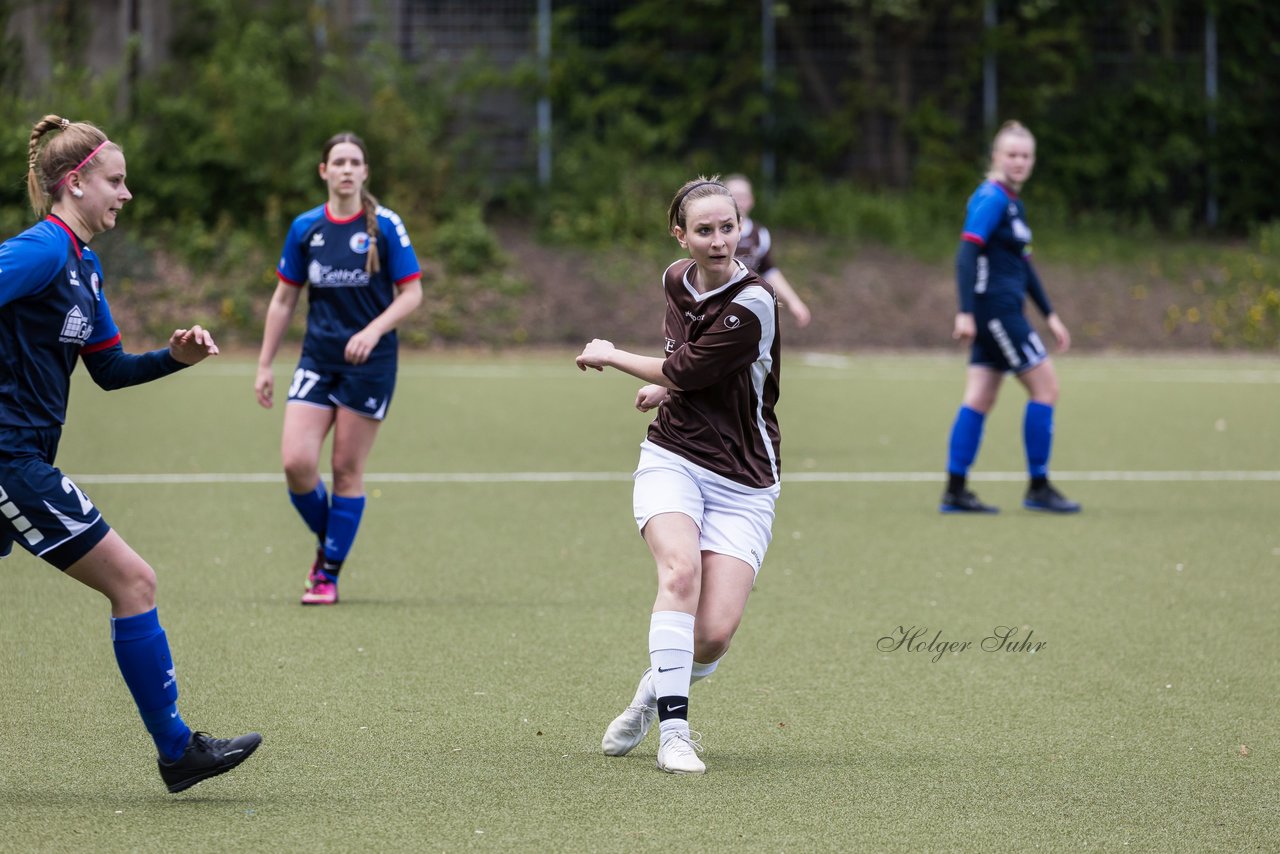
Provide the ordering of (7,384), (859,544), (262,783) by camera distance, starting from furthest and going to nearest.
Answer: (859,544), (262,783), (7,384)

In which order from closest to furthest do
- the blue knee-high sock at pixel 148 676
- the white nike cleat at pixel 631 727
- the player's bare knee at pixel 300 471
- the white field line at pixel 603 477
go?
1. the blue knee-high sock at pixel 148 676
2. the white nike cleat at pixel 631 727
3. the player's bare knee at pixel 300 471
4. the white field line at pixel 603 477

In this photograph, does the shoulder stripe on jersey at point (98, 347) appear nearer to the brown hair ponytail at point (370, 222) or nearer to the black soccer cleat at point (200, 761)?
the black soccer cleat at point (200, 761)

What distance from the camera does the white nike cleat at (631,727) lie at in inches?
190

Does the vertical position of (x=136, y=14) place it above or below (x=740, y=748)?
above

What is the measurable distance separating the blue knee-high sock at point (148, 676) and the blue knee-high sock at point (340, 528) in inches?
107

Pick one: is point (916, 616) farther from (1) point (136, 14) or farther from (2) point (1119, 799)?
(1) point (136, 14)

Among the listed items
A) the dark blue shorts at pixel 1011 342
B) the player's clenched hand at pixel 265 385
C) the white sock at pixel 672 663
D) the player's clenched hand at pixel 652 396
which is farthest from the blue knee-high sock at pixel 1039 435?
the white sock at pixel 672 663

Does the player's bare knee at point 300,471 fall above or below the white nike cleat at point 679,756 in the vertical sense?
above

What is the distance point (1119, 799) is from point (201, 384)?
13.8 metres

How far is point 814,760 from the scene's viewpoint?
4.84m

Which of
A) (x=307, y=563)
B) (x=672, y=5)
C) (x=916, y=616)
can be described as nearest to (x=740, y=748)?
(x=916, y=616)

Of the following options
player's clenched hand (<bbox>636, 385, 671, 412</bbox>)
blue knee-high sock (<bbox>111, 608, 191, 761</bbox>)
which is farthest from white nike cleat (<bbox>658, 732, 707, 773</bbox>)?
blue knee-high sock (<bbox>111, 608, 191, 761</bbox>)

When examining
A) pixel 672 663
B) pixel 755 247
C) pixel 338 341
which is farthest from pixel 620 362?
pixel 755 247

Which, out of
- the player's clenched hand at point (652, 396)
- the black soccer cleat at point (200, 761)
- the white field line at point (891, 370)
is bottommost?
the white field line at point (891, 370)
